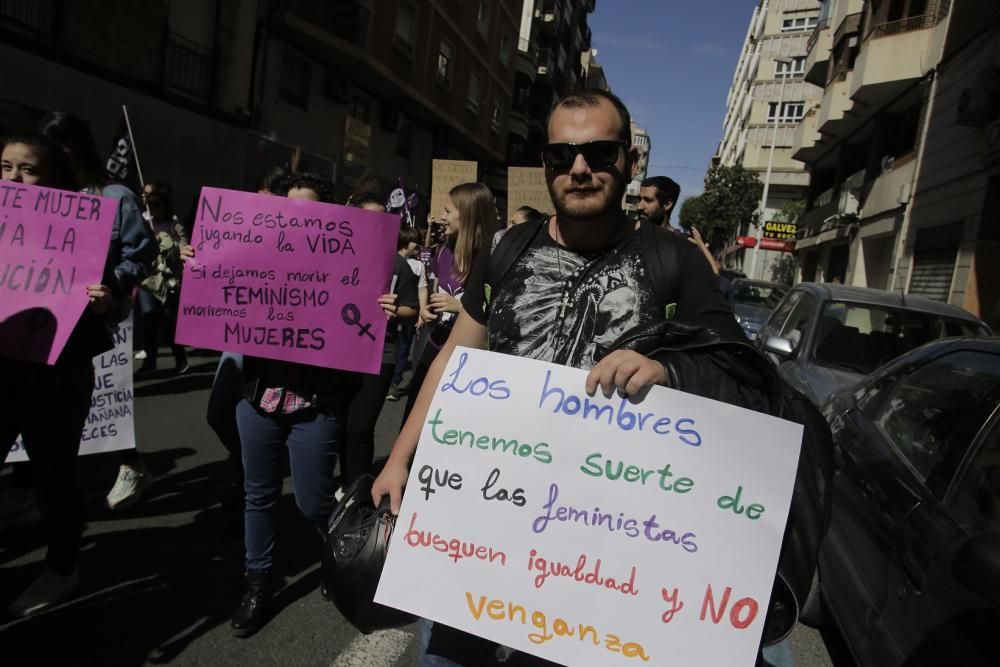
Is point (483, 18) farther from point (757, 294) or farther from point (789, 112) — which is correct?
point (789, 112)

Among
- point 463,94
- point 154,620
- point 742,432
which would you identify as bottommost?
point 154,620

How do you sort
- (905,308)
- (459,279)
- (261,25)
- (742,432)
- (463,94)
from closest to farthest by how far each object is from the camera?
(742,432) < (459,279) < (905,308) < (261,25) < (463,94)

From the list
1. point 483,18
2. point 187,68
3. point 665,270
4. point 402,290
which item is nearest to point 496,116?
point 483,18

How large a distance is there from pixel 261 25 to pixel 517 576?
1635cm

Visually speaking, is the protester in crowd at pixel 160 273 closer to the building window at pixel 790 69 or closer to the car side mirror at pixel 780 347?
the car side mirror at pixel 780 347

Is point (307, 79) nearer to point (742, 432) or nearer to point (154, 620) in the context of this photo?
point (154, 620)

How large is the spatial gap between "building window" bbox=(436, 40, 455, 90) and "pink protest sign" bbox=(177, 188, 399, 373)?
21.5 metres

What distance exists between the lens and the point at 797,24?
43.8m

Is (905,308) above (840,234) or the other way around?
the other way around

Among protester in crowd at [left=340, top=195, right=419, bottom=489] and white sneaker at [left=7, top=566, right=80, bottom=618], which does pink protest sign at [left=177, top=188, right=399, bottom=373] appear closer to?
protester in crowd at [left=340, top=195, right=419, bottom=489]

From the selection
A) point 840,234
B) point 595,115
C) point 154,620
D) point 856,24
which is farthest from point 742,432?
point 856,24

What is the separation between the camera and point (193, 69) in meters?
13.9

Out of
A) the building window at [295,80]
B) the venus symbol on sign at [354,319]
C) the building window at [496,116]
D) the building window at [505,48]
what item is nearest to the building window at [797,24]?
the building window at [505,48]

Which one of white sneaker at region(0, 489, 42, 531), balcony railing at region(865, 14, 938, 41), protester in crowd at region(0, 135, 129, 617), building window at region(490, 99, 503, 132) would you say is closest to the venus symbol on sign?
protester in crowd at region(0, 135, 129, 617)
